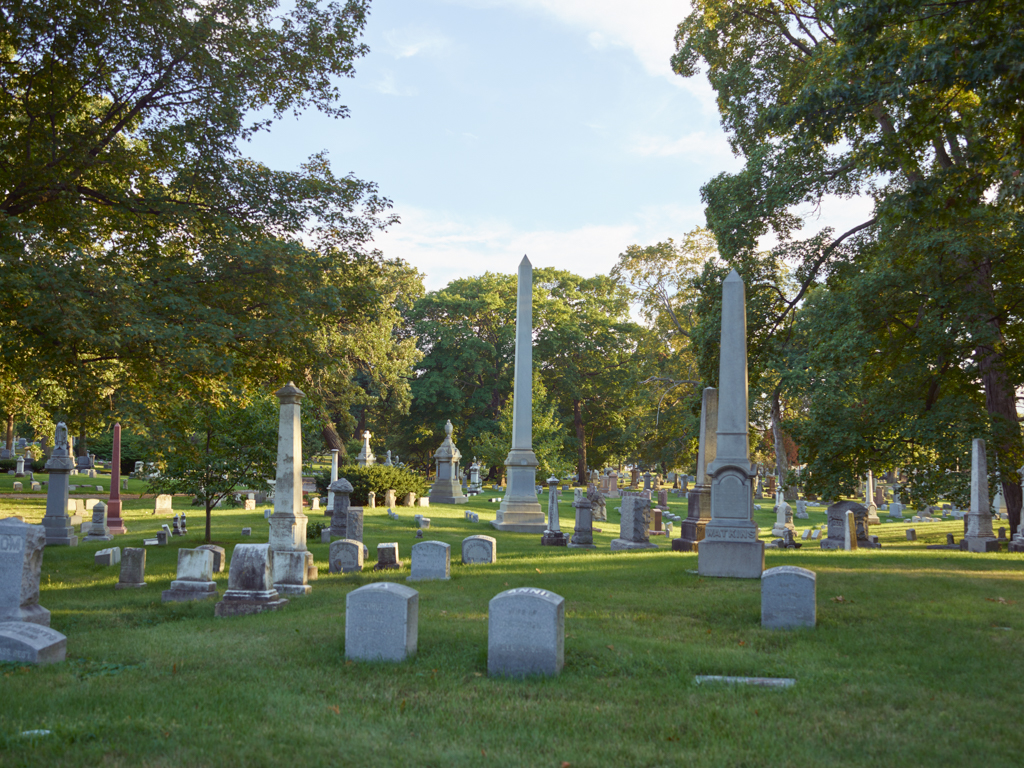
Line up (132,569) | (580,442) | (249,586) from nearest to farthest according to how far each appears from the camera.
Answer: (249,586)
(132,569)
(580,442)

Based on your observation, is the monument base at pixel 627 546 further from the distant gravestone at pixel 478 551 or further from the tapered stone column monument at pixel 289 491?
the tapered stone column monument at pixel 289 491

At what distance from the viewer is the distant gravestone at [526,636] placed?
247 inches

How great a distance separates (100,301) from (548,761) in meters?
9.95

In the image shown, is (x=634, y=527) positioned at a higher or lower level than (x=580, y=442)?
lower

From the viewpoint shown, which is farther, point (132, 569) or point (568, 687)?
point (132, 569)

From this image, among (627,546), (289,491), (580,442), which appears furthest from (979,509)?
(580,442)

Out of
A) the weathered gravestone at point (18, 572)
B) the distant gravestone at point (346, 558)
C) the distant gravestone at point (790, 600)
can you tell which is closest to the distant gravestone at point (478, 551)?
the distant gravestone at point (346, 558)

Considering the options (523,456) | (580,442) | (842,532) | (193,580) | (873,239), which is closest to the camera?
(193,580)

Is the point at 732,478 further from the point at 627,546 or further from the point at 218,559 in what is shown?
the point at 218,559

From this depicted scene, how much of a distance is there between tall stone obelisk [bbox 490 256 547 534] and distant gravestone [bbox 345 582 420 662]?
15.4m

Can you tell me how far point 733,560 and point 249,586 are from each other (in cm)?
726

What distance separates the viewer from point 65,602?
10102 mm

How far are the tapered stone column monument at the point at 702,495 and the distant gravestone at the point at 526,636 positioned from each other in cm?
976

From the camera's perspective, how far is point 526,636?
631cm
